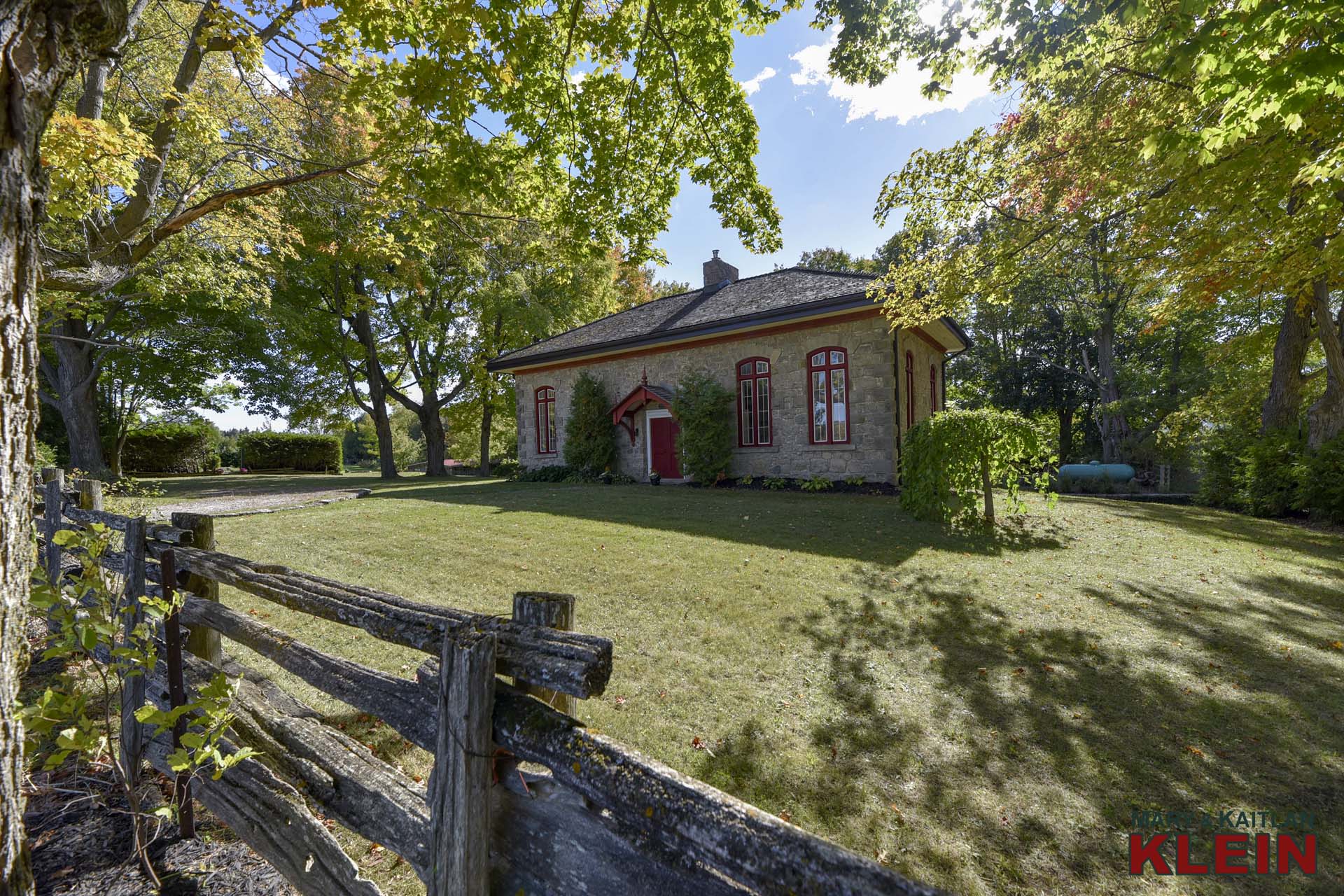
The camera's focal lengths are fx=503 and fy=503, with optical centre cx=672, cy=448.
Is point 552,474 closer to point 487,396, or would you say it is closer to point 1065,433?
point 487,396

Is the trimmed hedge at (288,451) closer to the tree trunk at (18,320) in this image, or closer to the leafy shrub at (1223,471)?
the tree trunk at (18,320)

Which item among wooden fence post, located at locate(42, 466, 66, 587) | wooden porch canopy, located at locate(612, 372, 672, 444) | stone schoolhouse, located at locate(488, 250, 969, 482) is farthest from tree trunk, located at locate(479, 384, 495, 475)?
wooden fence post, located at locate(42, 466, 66, 587)

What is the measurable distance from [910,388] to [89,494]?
47.6 feet

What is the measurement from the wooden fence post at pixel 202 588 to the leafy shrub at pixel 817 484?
456 inches

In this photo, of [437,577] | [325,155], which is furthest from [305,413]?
[437,577]

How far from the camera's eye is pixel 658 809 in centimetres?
112

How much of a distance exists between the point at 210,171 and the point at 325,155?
58.8 inches

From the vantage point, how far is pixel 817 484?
1265cm

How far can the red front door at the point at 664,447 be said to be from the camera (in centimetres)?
1546

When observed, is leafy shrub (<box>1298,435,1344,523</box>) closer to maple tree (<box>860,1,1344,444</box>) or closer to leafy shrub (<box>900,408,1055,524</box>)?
maple tree (<box>860,1,1344,444</box>)

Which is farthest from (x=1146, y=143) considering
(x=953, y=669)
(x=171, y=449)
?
(x=171, y=449)

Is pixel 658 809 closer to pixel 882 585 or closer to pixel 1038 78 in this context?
pixel 882 585

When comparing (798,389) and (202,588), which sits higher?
(798,389)

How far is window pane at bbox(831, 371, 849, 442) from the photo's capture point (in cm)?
1265
